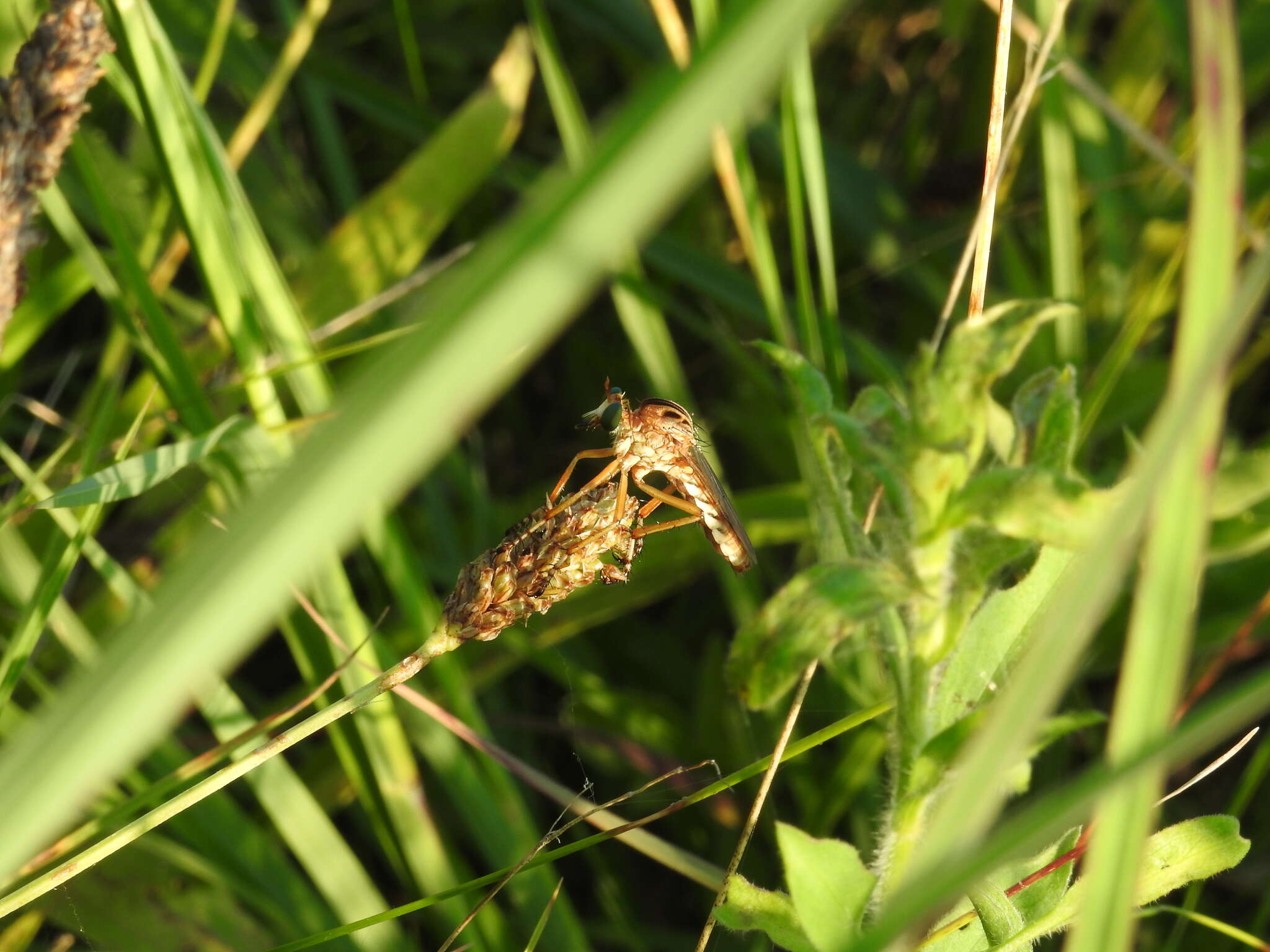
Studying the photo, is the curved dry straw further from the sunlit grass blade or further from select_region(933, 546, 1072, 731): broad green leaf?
select_region(933, 546, 1072, 731): broad green leaf

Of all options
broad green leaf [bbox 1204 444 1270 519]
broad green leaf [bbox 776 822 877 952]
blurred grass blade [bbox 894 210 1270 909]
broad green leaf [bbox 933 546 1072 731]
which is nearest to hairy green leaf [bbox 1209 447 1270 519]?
broad green leaf [bbox 1204 444 1270 519]

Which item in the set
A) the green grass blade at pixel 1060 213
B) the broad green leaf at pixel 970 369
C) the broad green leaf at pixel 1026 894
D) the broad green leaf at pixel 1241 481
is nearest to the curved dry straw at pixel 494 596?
the broad green leaf at pixel 970 369

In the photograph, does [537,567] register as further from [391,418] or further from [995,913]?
[391,418]

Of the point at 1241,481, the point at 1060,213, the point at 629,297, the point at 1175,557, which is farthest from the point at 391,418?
the point at 1060,213

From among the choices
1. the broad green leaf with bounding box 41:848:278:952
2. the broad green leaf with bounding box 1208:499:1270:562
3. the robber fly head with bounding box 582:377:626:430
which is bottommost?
the broad green leaf with bounding box 1208:499:1270:562

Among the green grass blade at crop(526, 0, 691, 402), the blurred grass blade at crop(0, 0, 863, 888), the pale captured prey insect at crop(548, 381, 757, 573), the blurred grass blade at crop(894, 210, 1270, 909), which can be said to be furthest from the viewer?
the green grass blade at crop(526, 0, 691, 402)

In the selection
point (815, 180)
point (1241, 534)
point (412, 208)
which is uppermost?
point (412, 208)

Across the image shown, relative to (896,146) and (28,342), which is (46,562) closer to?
(28,342)
